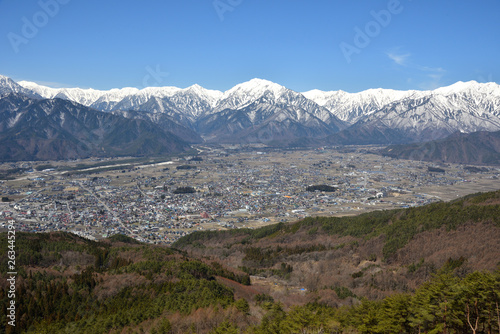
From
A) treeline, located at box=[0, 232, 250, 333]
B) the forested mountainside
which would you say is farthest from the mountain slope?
treeline, located at box=[0, 232, 250, 333]

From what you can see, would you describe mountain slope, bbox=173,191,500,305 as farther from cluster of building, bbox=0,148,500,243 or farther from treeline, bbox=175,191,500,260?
cluster of building, bbox=0,148,500,243

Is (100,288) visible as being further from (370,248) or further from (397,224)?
(397,224)

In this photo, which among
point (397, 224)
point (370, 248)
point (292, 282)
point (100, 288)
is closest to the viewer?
point (100, 288)

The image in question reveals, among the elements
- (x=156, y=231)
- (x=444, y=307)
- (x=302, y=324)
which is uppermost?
(x=444, y=307)

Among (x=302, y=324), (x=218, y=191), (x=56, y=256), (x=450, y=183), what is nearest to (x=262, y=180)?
(x=218, y=191)

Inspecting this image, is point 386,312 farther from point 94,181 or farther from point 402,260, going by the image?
point 94,181

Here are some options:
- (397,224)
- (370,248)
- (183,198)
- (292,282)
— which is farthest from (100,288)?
(183,198)

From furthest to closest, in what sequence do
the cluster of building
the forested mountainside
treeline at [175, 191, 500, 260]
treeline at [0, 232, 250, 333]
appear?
the cluster of building < treeline at [175, 191, 500, 260] < treeline at [0, 232, 250, 333] < the forested mountainside

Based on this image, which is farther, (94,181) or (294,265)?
(94,181)

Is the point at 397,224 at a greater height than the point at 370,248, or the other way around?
the point at 397,224
